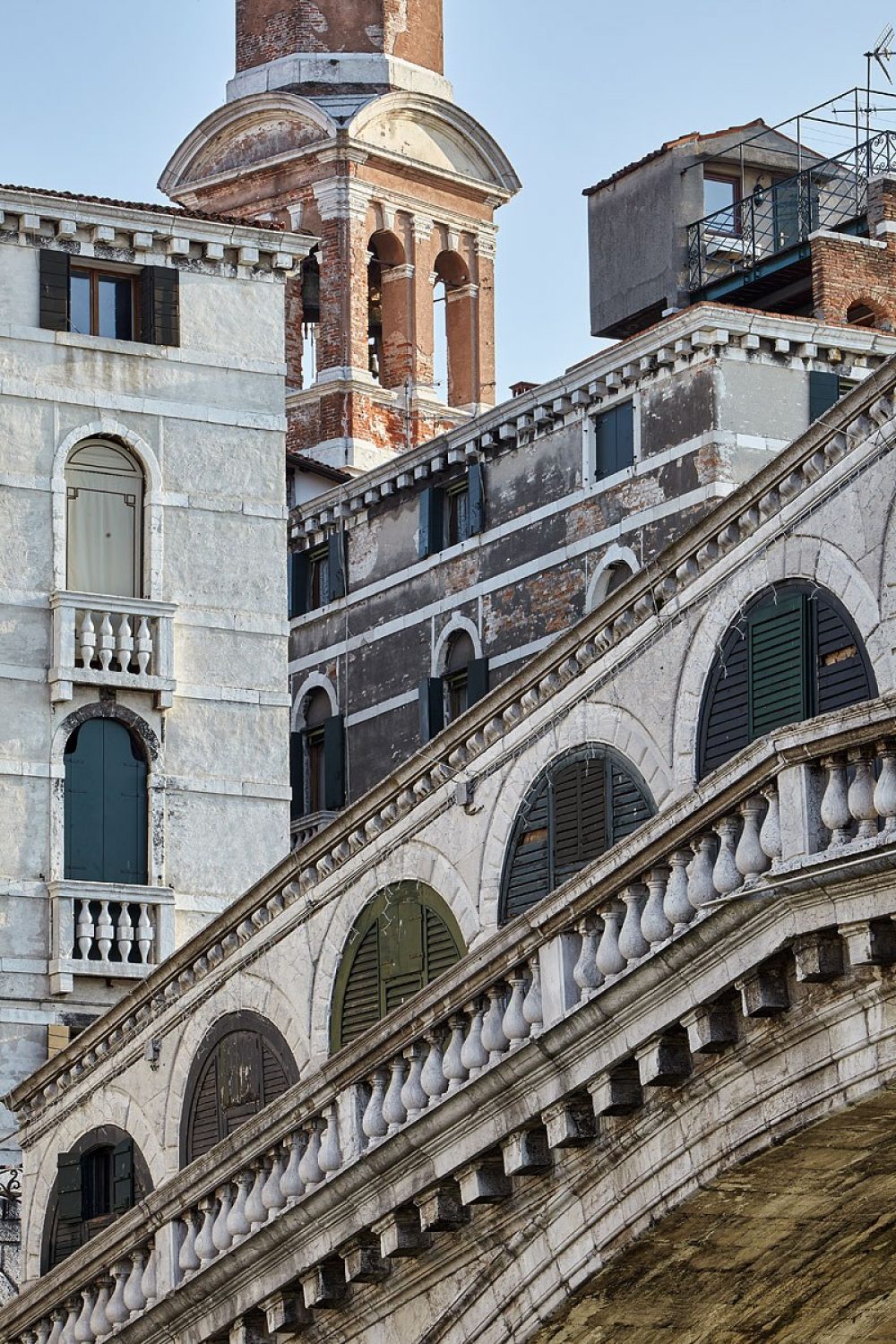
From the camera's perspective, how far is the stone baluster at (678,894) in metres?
18.8

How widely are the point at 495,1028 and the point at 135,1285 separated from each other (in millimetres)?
5836

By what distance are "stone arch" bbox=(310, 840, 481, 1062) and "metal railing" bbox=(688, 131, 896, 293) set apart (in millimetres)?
19479

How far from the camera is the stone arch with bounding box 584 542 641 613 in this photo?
39031 mm

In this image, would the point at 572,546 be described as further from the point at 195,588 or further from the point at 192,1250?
the point at 192,1250

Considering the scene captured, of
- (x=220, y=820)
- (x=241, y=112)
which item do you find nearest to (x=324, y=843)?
(x=220, y=820)

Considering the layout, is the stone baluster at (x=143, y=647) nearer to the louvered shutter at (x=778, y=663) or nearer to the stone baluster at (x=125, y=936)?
the stone baluster at (x=125, y=936)

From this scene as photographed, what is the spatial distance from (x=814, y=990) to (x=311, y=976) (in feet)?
32.3

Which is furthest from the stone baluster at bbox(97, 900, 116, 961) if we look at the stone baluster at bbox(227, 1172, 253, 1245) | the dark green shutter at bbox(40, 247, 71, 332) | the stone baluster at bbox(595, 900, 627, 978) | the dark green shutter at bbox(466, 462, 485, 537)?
the stone baluster at bbox(595, 900, 627, 978)

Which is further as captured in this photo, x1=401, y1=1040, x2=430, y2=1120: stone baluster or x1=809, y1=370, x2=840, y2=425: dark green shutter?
x1=809, y1=370, x2=840, y2=425: dark green shutter

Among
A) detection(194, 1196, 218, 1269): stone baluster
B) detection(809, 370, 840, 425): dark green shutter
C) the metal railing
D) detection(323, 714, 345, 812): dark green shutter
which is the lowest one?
detection(194, 1196, 218, 1269): stone baluster

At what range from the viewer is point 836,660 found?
23.3 meters

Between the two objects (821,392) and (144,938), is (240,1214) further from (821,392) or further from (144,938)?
(821,392)

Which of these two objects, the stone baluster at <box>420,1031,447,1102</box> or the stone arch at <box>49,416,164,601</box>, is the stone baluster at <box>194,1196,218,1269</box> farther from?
the stone arch at <box>49,416,164,601</box>

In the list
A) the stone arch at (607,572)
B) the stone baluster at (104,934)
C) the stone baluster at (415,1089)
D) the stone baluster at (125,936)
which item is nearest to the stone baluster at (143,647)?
the stone baluster at (125,936)
